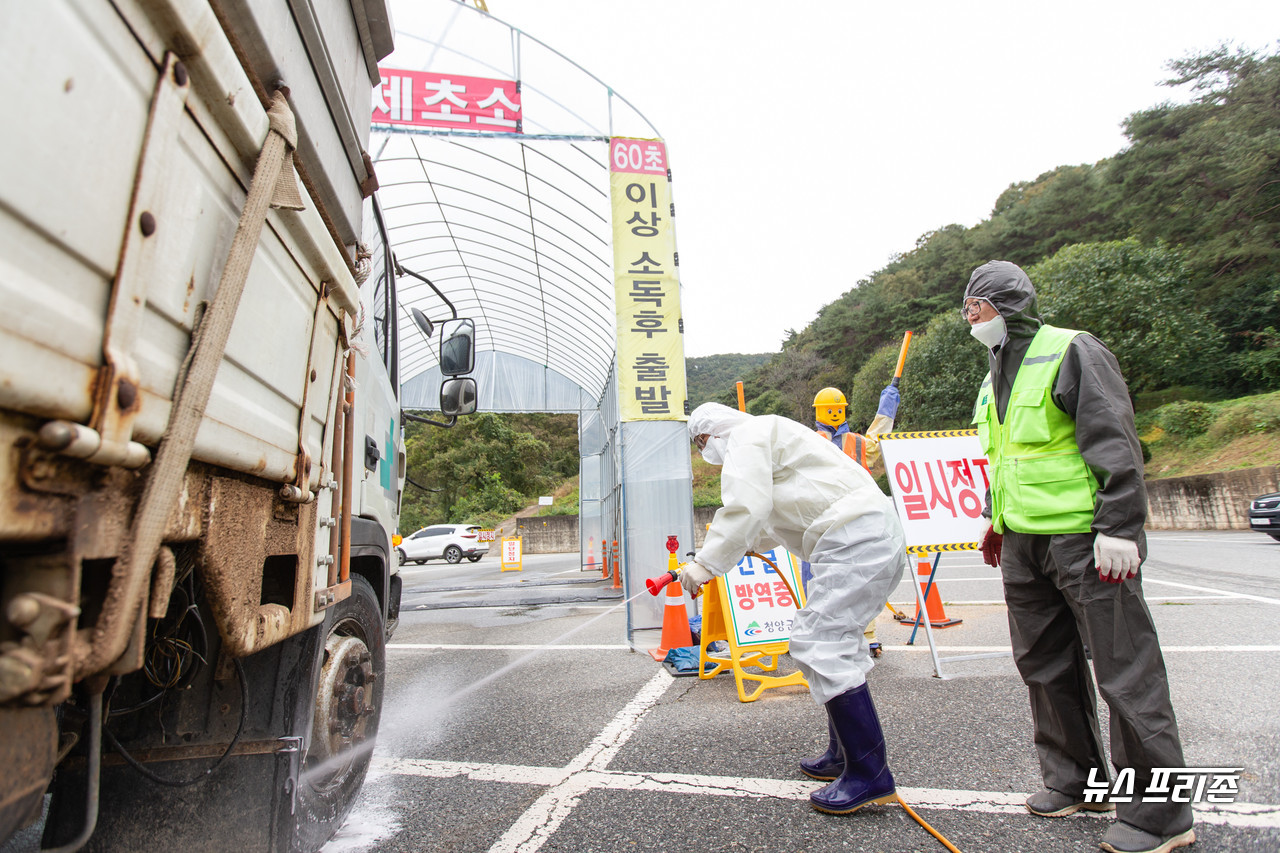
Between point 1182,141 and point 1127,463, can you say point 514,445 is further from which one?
point 1127,463

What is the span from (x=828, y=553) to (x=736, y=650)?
5.43 feet

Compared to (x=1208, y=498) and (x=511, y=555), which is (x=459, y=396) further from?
(x=1208, y=498)

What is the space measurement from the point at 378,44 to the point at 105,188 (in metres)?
2.08

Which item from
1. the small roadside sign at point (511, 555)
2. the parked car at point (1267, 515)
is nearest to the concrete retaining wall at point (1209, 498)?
the parked car at point (1267, 515)

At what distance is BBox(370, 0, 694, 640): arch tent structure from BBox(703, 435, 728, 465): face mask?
5.41 ft

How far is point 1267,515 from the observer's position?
35.0ft

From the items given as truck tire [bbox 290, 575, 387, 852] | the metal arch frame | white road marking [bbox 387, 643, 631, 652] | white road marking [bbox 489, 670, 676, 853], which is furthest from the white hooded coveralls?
the metal arch frame

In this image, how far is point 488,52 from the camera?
891 cm

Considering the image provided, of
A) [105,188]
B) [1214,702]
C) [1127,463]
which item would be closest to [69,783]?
[105,188]

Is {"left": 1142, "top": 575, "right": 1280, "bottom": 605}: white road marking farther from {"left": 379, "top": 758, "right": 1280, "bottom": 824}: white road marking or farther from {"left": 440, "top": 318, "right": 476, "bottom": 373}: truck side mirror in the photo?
{"left": 440, "top": 318, "right": 476, "bottom": 373}: truck side mirror

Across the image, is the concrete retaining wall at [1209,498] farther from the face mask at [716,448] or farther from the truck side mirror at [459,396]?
the truck side mirror at [459,396]

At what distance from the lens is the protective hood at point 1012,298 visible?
2.65 meters

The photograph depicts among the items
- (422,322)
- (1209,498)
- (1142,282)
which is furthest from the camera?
(1142,282)

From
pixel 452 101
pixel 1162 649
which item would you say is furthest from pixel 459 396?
pixel 452 101
